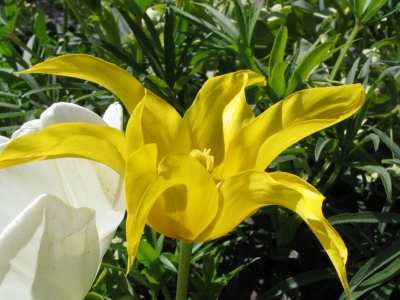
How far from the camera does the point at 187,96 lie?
3.29ft

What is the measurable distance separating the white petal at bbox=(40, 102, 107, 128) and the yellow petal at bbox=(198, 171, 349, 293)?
0.54 feet

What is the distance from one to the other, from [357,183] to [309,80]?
182 millimetres

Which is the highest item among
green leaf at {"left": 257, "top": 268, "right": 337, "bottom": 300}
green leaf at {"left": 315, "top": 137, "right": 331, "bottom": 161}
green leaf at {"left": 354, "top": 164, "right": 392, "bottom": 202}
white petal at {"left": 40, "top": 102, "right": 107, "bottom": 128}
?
white petal at {"left": 40, "top": 102, "right": 107, "bottom": 128}

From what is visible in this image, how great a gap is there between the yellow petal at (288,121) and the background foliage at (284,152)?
0.18 meters

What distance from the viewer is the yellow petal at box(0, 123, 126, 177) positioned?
46 cm

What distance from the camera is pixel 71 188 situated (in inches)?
22.0

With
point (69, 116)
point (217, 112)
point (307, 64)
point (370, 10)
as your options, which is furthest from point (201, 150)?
point (370, 10)

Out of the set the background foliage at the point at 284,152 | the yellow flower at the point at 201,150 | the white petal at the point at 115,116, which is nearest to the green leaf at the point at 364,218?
the background foliage at the point at 284,152

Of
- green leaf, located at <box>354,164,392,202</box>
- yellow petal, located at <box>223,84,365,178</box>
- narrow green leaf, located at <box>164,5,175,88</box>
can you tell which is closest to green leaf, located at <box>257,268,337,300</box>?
green leaf, located at <box>354,164,392,202</box>

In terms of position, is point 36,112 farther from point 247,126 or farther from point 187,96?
point 247,126

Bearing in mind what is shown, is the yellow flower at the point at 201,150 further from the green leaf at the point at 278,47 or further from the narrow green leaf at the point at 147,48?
the narrow green leaf at the point at 147,48

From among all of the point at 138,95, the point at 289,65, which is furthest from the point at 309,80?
the point at 138,95

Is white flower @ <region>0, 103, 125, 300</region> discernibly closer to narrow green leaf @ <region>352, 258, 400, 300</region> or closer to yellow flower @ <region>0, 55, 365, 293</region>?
yellow flower @ <region>0, 55, 365, 293</region>

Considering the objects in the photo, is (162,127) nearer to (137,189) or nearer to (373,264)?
(137,189)
